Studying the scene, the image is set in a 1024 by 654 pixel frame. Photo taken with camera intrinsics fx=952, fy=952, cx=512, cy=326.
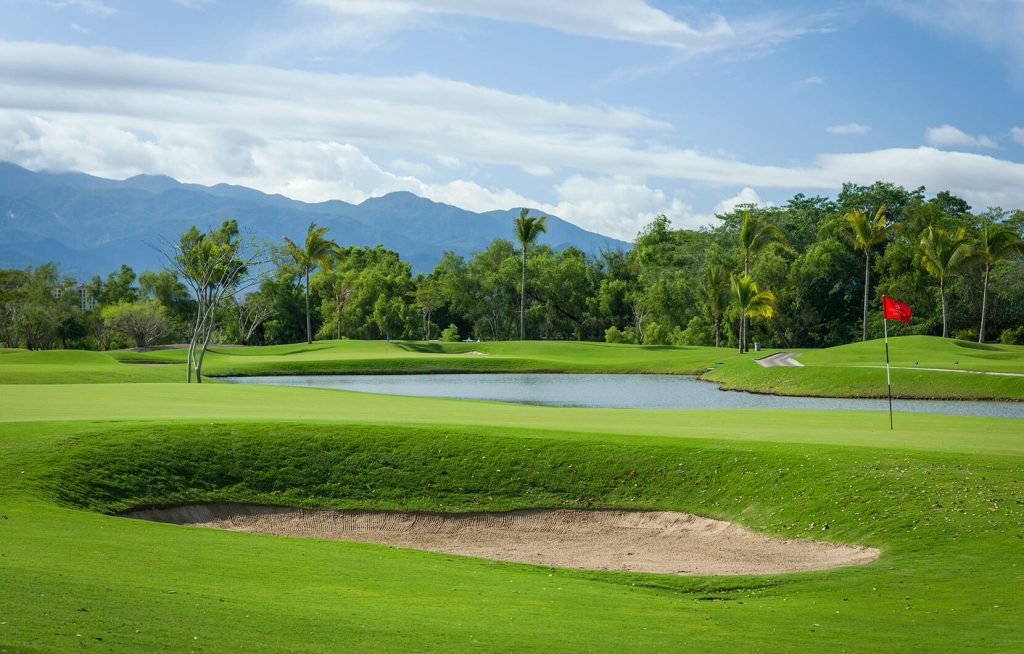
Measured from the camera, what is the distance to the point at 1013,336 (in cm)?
7962

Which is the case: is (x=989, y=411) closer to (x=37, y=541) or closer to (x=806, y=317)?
(x=37, y=541)

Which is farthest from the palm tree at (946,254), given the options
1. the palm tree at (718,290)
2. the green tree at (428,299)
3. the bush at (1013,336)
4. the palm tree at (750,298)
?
the green tree at (428,299)

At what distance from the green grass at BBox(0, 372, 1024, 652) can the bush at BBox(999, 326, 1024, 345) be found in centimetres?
5713

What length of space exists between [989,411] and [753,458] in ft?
82.6

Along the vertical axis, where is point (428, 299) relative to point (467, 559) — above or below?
above

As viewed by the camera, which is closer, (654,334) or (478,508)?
(478,508)

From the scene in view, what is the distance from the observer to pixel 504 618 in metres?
10.9

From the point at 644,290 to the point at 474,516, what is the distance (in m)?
86.2

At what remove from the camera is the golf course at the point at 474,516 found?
32.6 ft

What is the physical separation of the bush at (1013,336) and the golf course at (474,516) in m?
56.7

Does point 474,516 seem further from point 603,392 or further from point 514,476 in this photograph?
point 603,392

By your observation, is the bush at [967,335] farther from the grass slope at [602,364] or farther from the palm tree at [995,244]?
the grass slope at [602,364]

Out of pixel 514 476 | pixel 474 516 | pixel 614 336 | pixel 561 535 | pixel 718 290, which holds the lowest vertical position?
pixel 561 535

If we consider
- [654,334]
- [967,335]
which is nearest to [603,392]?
[654,334]
